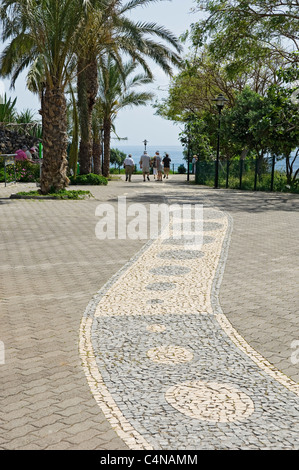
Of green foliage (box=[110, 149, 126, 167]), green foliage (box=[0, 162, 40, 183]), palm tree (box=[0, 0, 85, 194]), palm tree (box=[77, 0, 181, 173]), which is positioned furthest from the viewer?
green foliage (box=[110, 149, 126, 167])

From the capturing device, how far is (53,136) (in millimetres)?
17297

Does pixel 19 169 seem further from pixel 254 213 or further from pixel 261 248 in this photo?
pixel 261 248

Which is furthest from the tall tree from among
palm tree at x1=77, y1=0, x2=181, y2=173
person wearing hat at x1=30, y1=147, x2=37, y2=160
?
person wearing hat at x1=30, y1=147, x2=37, y2=160

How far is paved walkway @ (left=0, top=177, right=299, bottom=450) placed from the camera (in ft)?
11.4

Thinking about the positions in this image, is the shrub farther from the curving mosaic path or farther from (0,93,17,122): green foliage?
the curving mosaic path

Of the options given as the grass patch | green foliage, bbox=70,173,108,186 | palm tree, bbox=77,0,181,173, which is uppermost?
palm tree, bbox=77,0,181,173

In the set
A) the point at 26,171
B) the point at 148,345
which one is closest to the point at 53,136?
the point at 26,171

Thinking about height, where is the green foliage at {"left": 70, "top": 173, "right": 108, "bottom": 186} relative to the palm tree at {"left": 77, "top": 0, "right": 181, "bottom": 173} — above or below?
below

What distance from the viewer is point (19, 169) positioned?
2591 centimetres

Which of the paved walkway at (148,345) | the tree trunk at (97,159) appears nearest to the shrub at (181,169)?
the tree trunk at (97,159)

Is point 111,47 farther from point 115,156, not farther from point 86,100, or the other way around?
point 115,156

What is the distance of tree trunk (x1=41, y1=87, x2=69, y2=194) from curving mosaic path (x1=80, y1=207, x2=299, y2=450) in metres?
11.1

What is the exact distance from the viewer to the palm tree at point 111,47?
21.3 m
